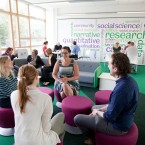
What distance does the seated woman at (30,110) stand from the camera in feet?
4.12

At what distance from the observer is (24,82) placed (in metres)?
1.30

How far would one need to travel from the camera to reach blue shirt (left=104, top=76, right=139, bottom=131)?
153 centimetres

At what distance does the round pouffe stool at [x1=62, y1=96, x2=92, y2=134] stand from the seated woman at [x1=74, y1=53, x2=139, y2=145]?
440 mm

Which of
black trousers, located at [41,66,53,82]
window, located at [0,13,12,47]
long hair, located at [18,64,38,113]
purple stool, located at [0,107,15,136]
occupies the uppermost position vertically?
window, located at [0,13,12,47]

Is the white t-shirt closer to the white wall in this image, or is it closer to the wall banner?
the white wall

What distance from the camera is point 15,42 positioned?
7.05 m

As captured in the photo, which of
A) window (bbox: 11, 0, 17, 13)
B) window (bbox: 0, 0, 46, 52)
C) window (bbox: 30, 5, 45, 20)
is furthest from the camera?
window (bbox: 30, 5, 45, 20)

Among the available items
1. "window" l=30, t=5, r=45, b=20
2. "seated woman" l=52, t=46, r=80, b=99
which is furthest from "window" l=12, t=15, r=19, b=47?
"seated woman" l=52, t=46, r=80, b=99

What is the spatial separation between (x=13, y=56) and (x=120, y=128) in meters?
4.55

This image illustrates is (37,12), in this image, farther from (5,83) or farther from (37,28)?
(5,83)

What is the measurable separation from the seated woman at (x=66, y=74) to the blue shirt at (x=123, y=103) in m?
1.34

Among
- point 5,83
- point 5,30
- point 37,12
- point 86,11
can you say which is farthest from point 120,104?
point 37,12

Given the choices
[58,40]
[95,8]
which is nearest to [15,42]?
[58,40]

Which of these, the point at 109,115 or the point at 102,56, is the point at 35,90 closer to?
the point at 109,115
